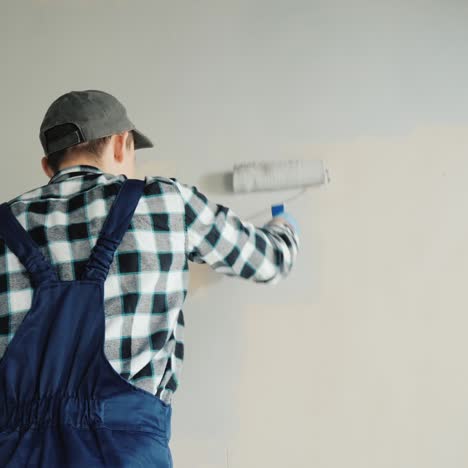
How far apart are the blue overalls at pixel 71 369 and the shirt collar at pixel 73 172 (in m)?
0.11

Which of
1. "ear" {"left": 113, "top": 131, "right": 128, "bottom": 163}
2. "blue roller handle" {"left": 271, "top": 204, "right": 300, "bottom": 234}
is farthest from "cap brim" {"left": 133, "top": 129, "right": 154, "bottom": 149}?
"blue roller handle" {"left": 271, "top": 204, "right": 300, "bottom": 234}

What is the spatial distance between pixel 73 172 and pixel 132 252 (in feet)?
0.59

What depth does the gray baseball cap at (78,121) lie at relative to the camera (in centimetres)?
89

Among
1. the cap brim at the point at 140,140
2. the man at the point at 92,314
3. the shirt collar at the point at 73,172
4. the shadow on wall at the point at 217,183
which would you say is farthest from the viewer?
the shadow on wall at the point at 217,183

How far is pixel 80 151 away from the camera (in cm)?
90

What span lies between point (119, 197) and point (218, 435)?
569 millimetres

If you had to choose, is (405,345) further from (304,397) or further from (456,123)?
(456,123)

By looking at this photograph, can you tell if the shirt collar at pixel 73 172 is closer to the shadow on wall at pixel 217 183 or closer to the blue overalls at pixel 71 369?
the blue overalls at pixel 71 369

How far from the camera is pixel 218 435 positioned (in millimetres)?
1120

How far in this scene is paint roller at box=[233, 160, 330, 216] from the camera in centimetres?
113

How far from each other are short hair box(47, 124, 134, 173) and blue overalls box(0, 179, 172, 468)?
146mm

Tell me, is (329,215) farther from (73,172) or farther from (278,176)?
(73,172)

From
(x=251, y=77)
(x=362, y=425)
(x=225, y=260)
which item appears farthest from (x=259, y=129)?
(x=362, y=425)

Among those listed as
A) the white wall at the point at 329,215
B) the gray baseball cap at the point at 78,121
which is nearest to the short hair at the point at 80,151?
the gray baseball cap at the point at 78,121
